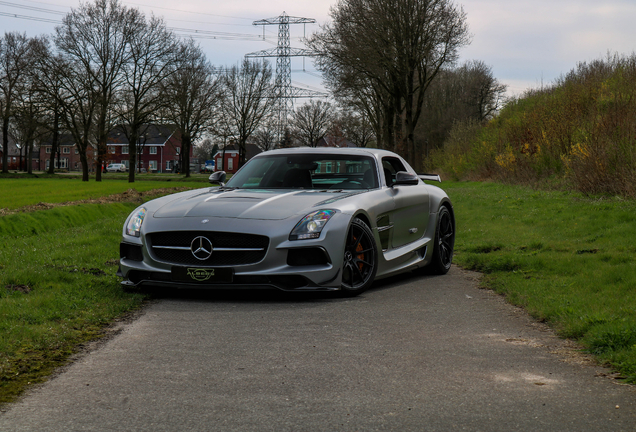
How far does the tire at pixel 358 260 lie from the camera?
7008 millimetres

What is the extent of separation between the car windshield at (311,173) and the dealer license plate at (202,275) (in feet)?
5.80

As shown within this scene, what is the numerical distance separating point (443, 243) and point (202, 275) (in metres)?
3.58

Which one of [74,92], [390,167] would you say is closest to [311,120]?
[74,92]

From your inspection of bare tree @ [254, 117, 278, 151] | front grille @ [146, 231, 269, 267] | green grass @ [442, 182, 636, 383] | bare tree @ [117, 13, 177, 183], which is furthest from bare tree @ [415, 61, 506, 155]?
front grille @ [146, 231, 269, 267]

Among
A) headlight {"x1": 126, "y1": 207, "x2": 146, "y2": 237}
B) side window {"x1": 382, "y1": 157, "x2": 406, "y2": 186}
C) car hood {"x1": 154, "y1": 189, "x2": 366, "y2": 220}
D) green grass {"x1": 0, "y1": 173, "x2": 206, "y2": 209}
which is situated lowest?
green grass {"x1": 0, "y1": 173, "x2": 206, "y2": 209}

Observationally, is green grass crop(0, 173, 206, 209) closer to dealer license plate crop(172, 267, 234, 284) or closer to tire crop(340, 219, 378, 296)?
dealer license plate crop(172, 267, 234, 284)

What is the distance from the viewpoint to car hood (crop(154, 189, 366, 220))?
22.5 feet

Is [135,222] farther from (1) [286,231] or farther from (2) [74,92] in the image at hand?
(2) [74,92]

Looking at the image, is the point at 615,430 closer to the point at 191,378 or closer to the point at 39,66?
the point at 191,378

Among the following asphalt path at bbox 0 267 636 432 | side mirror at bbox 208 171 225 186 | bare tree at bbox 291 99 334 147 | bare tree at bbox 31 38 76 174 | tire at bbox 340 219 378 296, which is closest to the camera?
asphalt path at bbox 0 267 636 432

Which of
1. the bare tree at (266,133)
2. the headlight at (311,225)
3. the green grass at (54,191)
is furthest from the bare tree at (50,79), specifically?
the headlight at (311,225)

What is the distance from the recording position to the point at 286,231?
6.62 metres

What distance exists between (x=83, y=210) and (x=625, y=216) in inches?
455

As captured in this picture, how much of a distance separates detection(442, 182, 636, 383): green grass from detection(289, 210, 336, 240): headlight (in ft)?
6.40
